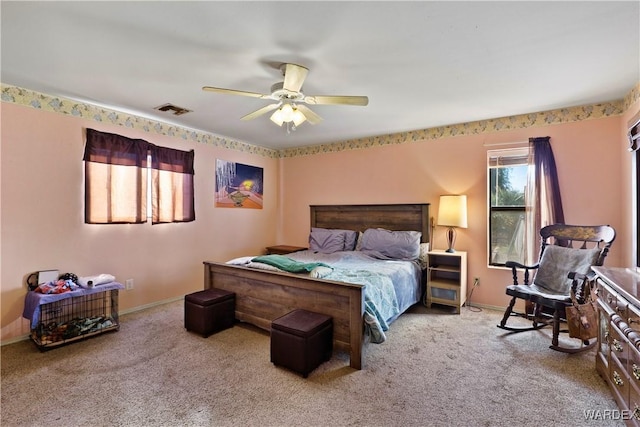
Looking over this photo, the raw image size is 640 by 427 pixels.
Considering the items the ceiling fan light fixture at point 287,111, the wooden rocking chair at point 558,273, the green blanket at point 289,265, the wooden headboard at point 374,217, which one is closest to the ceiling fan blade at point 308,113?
the ceiling fan light fixture at point 287,111

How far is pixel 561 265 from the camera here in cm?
302

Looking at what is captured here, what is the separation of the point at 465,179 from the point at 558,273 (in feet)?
4.83

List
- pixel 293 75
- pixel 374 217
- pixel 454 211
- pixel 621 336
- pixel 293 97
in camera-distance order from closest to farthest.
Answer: pixel 621 336, pixel 293 75, pixel 293 97, pixel 454 211, pixel 374 217

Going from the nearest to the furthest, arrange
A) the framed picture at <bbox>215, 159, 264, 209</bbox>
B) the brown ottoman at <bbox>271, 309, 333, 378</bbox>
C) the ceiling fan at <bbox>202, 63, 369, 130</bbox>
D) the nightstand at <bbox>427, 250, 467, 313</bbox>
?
the brown ottoman at <bbox>271, 309, 333, 378</bbox>
the ceiling fan at <bbox>202, 63, 369, 130</bbox>
the nightstand at <bbox>427, 250, 467, 313</bbox>
the framed picture at <bbox>215, 159, 264, 209</bbox>

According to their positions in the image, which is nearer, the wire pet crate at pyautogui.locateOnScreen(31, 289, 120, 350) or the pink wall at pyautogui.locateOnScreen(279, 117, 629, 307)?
the wire pet crate at pyautogui.locateOnScreen(31, 289, 120, 350)

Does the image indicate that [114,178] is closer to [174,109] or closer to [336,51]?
[174,109]

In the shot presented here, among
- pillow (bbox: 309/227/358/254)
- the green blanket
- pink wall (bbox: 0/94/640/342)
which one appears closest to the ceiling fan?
the green blanket

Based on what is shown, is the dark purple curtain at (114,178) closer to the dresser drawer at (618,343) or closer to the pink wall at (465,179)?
the pink wall at (465,179)

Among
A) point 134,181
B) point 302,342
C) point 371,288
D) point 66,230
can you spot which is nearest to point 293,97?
point 371,288

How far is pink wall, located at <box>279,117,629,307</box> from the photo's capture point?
318cm

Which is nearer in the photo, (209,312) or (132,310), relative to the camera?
(209,312)

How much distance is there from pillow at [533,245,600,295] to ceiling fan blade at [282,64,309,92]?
3.04 m

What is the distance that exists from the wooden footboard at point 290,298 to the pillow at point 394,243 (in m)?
1.62

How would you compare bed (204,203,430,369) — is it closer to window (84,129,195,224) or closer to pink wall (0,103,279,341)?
pink wall (0,103,279,341)
